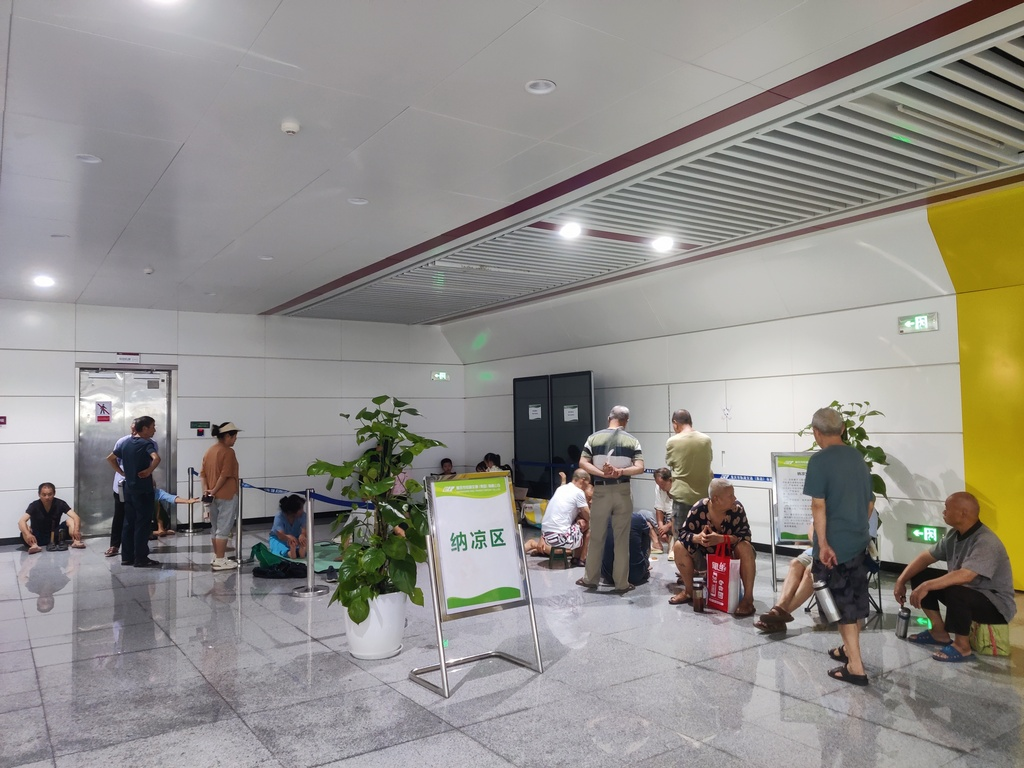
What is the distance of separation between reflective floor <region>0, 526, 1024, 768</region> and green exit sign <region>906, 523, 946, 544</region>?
3.01 ft

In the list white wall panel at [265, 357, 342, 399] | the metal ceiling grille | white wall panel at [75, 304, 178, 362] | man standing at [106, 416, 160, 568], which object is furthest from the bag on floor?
white wall panel at [75, 304, 178, 362]

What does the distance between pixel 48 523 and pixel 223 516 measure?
10.5 ft

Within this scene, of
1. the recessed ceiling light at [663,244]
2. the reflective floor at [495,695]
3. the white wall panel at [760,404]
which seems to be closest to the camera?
the reflective floor at [495,695]

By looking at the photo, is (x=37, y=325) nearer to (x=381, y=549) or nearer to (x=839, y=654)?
(x=381, y=549)

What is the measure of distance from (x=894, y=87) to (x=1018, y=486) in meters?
3.94

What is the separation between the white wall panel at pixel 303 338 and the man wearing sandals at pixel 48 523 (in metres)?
3.61

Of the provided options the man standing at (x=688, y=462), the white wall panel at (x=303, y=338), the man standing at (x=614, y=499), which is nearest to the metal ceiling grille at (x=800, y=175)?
the man standing at (x=688, y=462)

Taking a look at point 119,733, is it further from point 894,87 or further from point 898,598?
point 894,87

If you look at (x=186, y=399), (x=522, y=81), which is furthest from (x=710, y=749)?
(x=186, y=399)

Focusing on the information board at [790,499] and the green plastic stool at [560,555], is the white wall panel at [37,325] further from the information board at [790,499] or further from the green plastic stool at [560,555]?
the information board at [790,499]

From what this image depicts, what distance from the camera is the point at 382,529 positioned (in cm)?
483

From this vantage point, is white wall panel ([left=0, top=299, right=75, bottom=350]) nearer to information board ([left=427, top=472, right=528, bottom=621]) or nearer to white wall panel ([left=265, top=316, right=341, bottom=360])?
white wall panel ([left=265, top=316, right=341, bottom=360])

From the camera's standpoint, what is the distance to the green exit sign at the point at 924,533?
6957 mm

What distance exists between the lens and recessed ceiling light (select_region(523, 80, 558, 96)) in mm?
3934
